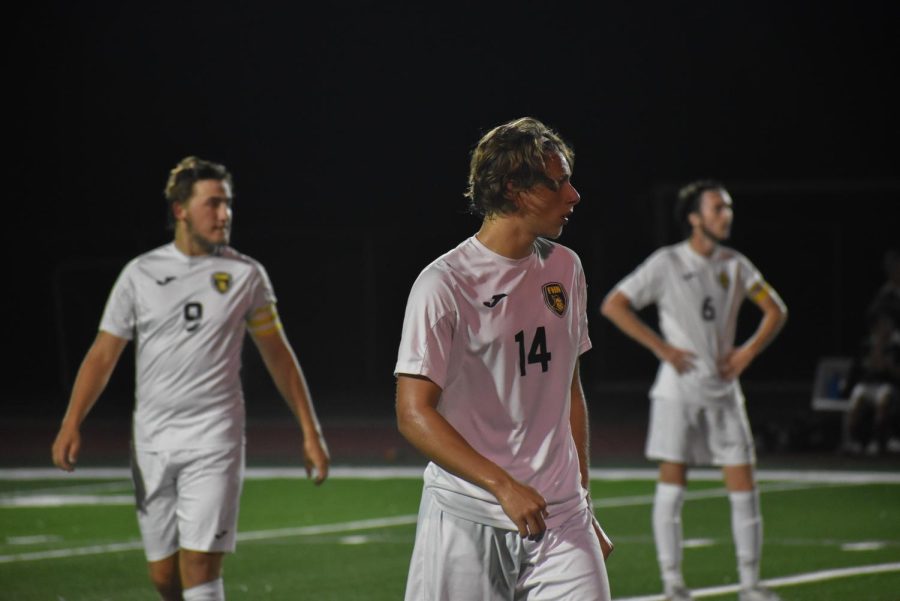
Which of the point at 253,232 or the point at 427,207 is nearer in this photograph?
the point at 253,232

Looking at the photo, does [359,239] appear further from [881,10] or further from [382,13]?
[881,10]

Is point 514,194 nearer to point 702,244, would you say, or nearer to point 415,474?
point 702,244

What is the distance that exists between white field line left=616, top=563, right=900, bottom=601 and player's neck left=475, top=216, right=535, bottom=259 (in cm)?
484

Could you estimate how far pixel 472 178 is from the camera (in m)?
4.56

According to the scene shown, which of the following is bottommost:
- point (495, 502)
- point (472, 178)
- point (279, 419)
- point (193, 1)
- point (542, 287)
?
point (279, 419)

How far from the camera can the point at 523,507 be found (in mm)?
4207

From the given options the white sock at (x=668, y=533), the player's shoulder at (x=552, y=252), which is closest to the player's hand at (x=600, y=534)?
the player's shoulder at (x=552, y=252)

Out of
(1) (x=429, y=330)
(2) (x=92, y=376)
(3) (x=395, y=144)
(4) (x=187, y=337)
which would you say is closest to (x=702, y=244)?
(4) (x=187, y=337)

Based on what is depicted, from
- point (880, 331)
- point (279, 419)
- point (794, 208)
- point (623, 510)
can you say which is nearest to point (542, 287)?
point (623, 510)

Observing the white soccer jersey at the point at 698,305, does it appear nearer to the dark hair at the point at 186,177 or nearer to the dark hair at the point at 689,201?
the dark hair at the point at 689,201

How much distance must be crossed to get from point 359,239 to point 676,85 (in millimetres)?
6115

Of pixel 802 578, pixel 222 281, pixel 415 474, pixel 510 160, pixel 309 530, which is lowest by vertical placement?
pixel 415 474

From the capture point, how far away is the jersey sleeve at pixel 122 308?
23.5 feet

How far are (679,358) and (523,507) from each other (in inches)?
195
